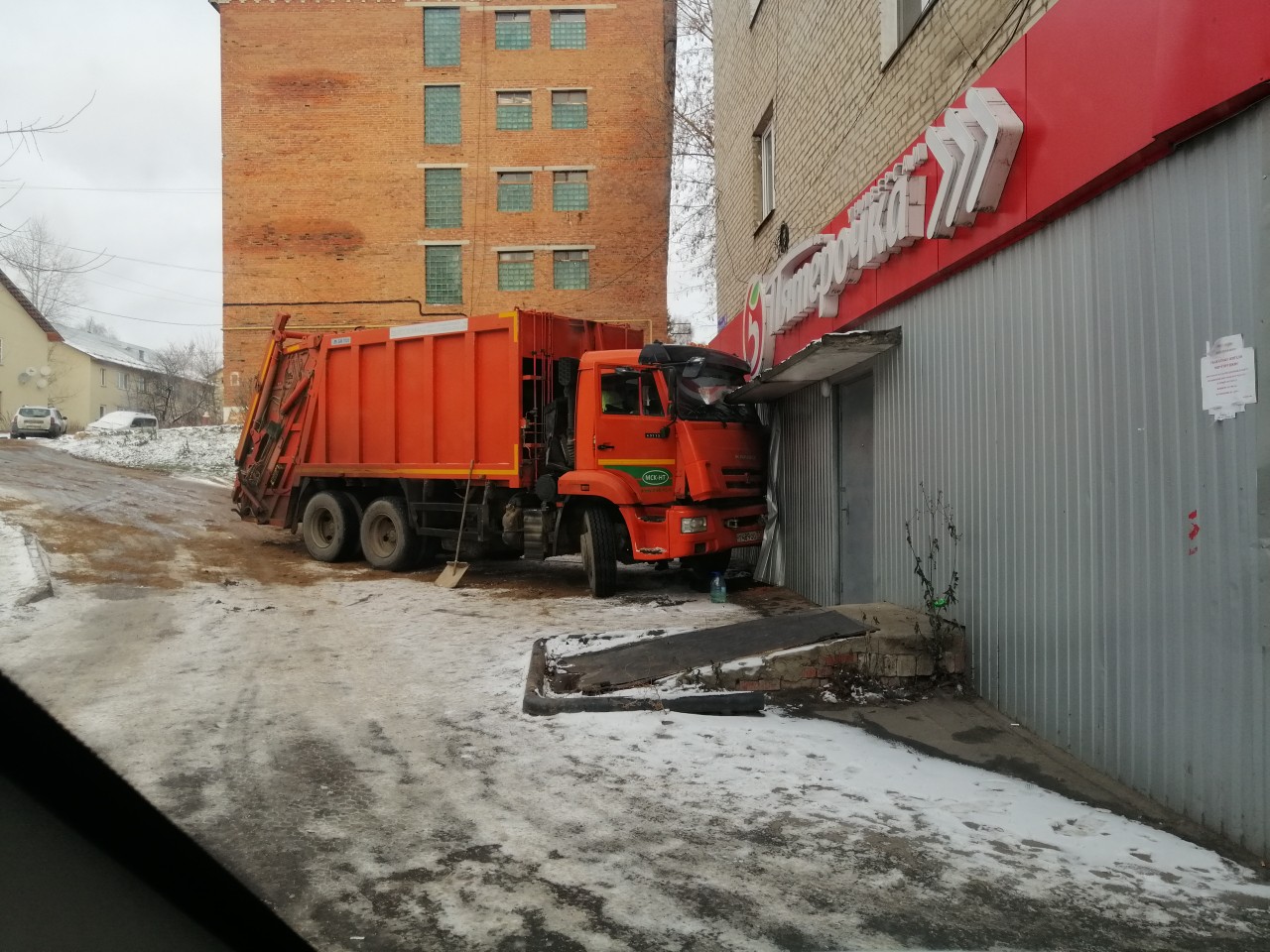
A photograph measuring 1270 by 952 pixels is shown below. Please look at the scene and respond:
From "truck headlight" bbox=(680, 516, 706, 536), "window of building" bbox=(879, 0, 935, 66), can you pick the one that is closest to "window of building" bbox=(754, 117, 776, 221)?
"window of building" bbox=(879, 0, 935, 66)

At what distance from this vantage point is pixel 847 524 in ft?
29.5

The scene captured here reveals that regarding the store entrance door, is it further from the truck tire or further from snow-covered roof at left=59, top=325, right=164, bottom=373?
snow-covered roof at left=59, top=325, right=164, bottom=373

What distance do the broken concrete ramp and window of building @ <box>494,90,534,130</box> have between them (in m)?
31.1

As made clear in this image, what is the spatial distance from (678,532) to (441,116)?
29.1 meters

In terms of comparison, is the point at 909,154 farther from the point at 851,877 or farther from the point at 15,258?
the point at 15,258

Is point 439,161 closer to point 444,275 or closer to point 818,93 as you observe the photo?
point 444,275

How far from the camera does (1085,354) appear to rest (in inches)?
180

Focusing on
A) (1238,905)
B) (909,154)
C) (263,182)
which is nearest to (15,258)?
(909,154)

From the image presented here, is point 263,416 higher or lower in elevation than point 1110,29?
lower

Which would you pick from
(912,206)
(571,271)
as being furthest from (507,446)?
(571,271)

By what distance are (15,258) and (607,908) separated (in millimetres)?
10209

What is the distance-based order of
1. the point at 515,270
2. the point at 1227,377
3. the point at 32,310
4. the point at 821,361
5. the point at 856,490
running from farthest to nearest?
the point at 32,310, the point at 515,270, the point at 856,490, the point at 821,361, the point at 1227,377

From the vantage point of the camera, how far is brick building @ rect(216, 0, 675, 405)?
33.7 metres

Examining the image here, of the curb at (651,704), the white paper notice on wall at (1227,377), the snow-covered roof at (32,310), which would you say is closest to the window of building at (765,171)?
the curb at (651,704)
